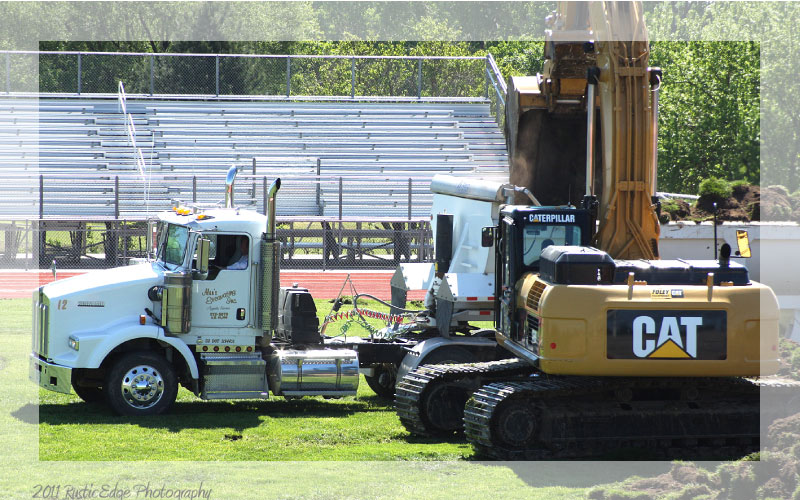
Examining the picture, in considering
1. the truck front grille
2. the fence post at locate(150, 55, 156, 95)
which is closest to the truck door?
the truck front grille

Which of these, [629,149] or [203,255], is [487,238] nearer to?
[629,149]

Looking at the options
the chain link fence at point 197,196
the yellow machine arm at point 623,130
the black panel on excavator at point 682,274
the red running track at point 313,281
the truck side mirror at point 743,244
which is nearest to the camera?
the truck side mirror at point 743,244

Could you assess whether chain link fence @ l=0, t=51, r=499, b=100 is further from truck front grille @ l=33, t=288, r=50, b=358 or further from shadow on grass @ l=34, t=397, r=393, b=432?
truck front grille @ l=33, t=288, r=50, b=358

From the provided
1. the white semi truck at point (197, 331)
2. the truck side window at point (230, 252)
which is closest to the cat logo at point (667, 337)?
the white semi truck at point (197, 331)

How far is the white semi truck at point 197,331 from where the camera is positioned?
12914 mm

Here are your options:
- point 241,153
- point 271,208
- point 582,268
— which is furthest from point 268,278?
point 241,153

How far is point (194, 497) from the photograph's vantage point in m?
9.52

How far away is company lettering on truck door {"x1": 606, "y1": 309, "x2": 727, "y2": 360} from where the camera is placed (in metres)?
10.6

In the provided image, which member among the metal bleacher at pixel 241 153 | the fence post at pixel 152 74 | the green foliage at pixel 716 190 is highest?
the fence post at pixel 152 74

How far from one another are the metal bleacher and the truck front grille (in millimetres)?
16266

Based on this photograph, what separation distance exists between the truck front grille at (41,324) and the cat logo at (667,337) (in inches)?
267

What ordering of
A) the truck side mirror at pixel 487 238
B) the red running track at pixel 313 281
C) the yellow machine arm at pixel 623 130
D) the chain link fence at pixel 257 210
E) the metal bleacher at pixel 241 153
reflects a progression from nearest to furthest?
the yellow machine arm at pixel 623 130 → the truck side mirror at pixel 487 238 → the red running track at pixel 313 281 → the chain link fence at pixel 257 210 → the metal bleacher at pixel 241 153

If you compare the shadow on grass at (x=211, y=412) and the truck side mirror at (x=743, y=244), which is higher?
the truck side mirror at (x=743, y=244)

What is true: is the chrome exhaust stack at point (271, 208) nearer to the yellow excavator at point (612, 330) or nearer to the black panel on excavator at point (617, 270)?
the yellow excavator at point (612, 330)
